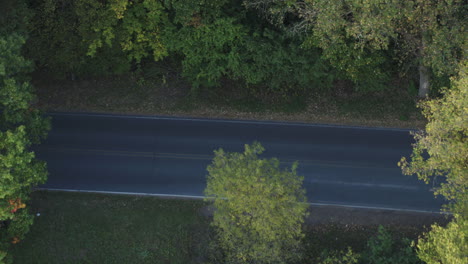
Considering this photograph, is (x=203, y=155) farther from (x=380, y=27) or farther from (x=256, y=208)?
(x=380, y=27)

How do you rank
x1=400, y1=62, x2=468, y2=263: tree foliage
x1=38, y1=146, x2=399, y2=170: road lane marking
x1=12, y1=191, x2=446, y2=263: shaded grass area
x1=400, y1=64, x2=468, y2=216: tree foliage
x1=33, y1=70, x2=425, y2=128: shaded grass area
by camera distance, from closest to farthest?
x1=400, y1=62, x2=468, y2=263: tree foliage
x1=400, y1=64, x2=468, y2=216: tree foliage
x1=12, y1=191, x2=446, y2=263: shaded grass area
x1=38, y1=146, x2=399, y2=170: road lane marking
x1=33, y1=70, x2=425, y2=128: shaded grass area

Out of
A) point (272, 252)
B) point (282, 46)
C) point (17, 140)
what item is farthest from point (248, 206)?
point (282, 46)

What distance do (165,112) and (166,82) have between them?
234 cm

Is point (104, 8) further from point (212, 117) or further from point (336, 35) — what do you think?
point (336, 35)

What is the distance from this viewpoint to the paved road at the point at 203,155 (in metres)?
19.9

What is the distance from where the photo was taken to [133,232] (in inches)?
723

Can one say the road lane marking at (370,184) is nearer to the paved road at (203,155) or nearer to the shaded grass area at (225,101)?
the paved road at (203,155)

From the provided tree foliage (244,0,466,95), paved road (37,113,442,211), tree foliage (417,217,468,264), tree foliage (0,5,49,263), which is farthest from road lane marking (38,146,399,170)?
tree foliage (417,217,468,264)

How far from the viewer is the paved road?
19906mm

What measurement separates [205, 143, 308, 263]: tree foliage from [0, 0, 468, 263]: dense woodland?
5.74 metres

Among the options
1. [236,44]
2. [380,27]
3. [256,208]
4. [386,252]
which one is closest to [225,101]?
[236,44]

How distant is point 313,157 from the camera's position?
21.8m

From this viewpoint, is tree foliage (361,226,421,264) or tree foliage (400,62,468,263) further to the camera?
tree foliage (361,226,421,264)

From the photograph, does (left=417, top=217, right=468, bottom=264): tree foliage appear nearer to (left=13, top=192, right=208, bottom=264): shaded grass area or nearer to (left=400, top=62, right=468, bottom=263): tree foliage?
(left=400, top=62, right=468, bottom=263): tree foliage
